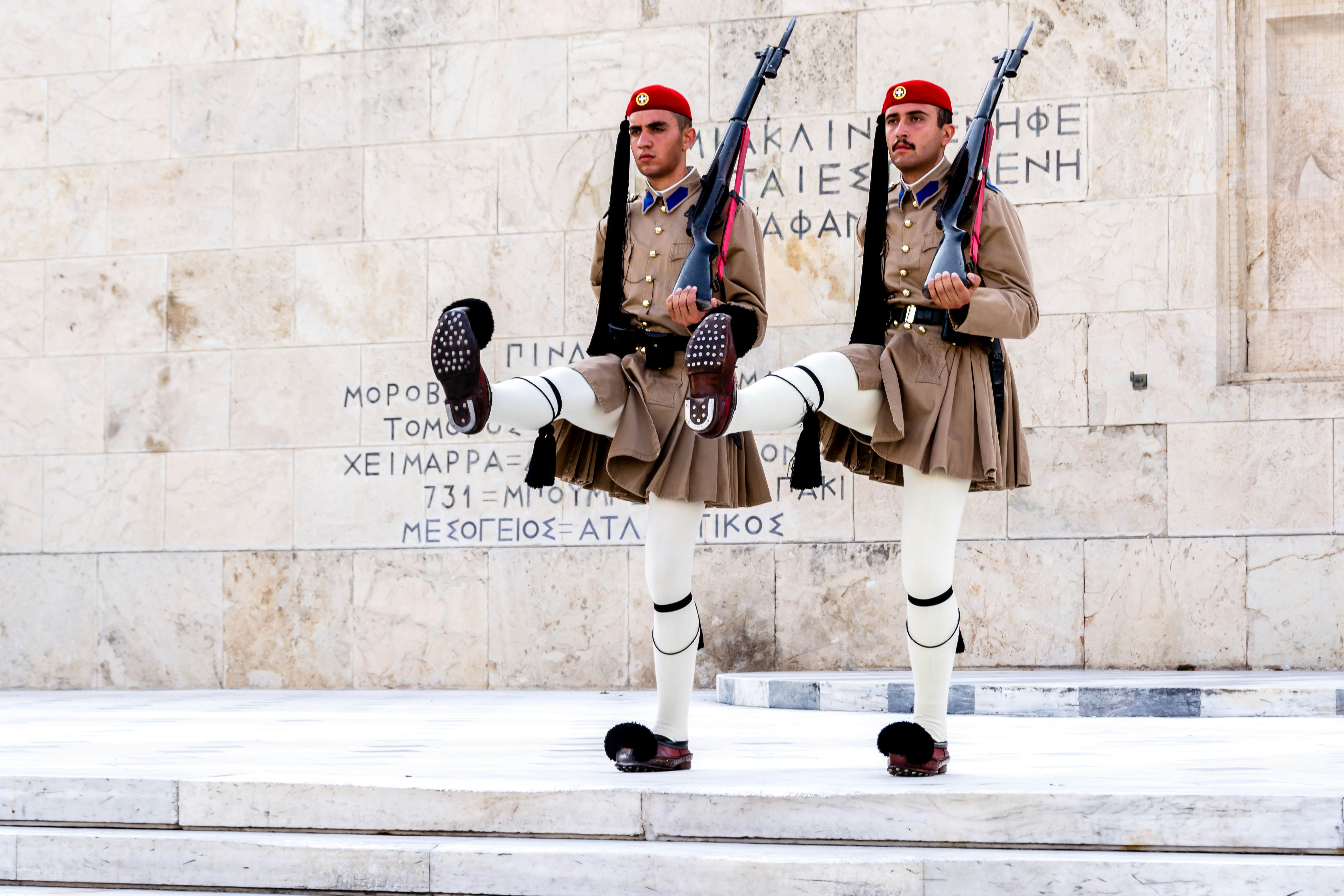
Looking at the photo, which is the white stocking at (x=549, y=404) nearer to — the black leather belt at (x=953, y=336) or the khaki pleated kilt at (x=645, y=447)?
the khaki pleated kilt at (x=645, y=447)

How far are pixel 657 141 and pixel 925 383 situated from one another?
1.12m

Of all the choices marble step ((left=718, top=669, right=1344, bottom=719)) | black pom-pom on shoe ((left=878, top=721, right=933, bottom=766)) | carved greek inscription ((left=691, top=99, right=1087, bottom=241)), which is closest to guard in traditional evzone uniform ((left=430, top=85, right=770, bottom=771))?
black pom-pom on shoe ((left=878, top=721, right=933, bottom=766))

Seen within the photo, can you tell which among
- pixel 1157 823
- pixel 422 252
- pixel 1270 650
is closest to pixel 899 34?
pixel 422 252

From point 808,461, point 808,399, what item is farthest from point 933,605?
point 808,399

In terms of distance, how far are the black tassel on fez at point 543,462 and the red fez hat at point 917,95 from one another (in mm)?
1398

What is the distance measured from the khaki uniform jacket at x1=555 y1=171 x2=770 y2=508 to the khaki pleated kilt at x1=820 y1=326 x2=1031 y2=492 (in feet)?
1.27

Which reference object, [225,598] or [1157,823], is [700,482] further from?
[225,598]

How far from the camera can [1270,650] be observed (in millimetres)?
8094

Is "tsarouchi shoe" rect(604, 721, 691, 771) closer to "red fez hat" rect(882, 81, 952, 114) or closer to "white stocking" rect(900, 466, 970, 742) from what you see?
"white stocking" rect(900, 466, 970, 742)

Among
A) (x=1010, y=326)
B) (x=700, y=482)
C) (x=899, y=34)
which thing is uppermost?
(x=899, y=34)

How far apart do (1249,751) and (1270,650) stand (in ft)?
11.0

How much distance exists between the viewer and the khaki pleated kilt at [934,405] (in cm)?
430

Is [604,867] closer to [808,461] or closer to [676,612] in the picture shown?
[676,612]

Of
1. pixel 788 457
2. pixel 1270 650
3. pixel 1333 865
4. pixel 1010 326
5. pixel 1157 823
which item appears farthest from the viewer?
pixel 788 457
